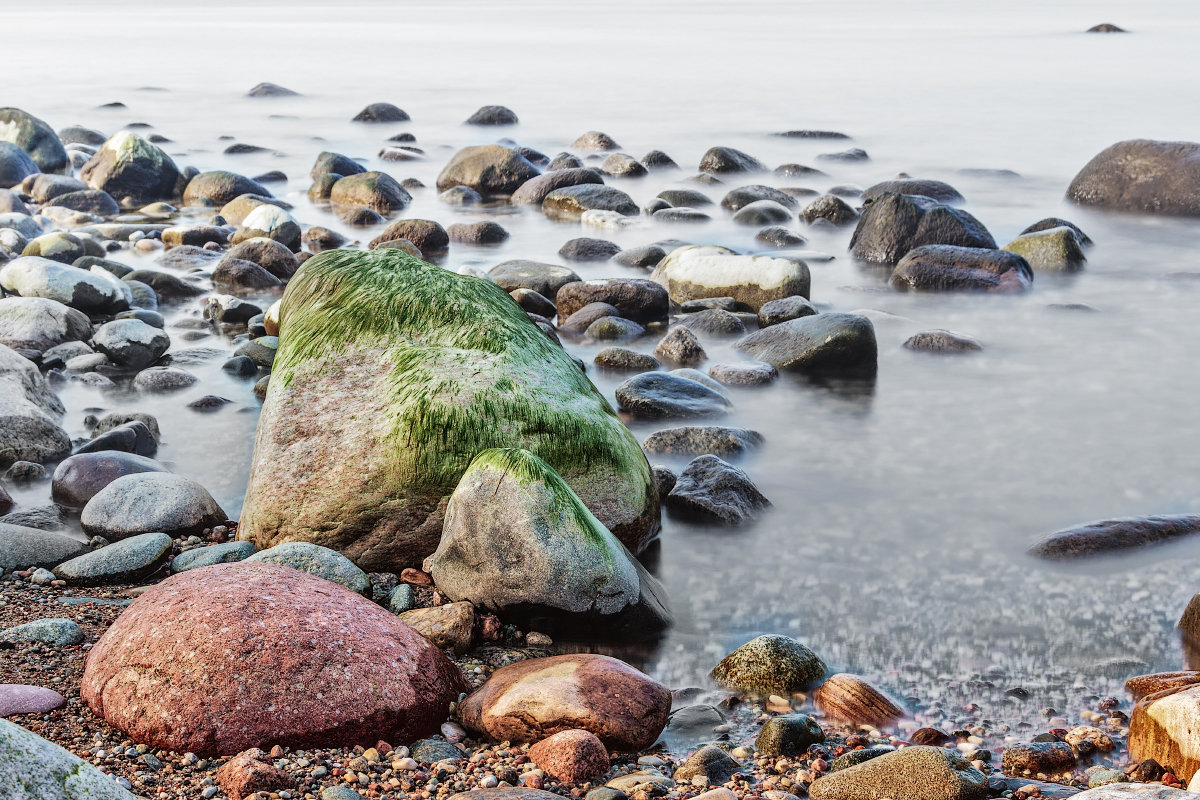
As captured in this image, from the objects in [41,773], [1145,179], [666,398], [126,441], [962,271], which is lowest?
[126,441]

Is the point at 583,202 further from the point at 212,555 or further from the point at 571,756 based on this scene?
the point at 571,756

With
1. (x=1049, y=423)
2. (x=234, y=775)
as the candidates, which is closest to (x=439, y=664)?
(x=234, y=775)

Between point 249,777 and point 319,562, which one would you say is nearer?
point 249,777

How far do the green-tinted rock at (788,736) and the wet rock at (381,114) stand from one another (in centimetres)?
1956

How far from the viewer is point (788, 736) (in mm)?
3393

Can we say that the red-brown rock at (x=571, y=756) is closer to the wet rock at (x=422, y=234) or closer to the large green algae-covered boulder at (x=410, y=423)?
the large green algae-covered boulder at (x=410, y=423)

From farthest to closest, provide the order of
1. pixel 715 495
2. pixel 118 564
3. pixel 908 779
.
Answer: pixel 715 495, pixel 118 564, pixel 908 779

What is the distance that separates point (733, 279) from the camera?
8.88 meters

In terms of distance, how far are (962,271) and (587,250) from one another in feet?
11.2

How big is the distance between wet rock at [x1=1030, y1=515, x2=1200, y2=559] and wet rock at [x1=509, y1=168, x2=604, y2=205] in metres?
9.35

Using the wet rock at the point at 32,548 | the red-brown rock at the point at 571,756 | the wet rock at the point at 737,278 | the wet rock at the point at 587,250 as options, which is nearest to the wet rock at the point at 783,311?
the wet rock at the point at 737,278

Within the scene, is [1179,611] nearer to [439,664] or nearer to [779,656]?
[779,656]

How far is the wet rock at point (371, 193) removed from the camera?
1305 cm

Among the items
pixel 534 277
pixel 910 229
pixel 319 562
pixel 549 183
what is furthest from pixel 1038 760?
pixel 549 183
